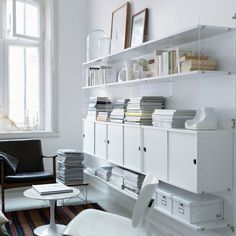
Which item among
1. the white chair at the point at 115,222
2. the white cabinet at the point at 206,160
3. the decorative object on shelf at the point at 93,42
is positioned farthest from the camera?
the decorative object on shelf at the point at 93,42

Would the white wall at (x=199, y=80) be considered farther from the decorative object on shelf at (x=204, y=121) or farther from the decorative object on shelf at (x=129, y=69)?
the decorative object on shelf at (x=129, y=69)

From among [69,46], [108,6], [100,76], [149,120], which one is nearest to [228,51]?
[149,120]

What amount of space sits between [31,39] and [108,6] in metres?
1.33

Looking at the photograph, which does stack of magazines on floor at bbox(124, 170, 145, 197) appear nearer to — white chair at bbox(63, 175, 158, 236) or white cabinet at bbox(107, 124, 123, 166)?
white cabinet at bbox(107, 124, 123, 166)

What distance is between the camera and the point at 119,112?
4.21 metres

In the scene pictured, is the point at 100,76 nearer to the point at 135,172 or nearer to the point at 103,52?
the point at 103,52

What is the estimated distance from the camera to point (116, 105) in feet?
14.4

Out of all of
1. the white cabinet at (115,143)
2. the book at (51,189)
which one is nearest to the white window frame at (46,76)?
the white cabinet at (115,143)

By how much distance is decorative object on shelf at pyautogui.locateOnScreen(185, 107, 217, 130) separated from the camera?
9.48 feet

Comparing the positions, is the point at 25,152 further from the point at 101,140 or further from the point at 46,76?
the point at 46,76

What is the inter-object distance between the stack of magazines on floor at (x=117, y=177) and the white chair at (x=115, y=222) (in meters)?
1.21

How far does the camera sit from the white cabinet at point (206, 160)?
283cm

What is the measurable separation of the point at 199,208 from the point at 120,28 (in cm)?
255

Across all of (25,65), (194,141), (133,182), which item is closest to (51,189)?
(133,182)
